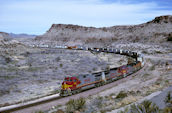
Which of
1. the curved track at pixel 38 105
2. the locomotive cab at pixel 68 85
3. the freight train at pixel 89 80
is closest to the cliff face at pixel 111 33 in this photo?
the freight train at pixel 89 80

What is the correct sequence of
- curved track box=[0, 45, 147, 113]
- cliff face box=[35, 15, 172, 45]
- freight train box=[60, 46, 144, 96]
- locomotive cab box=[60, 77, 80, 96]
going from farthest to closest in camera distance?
1. cliff face box=[35, 15, 172, 45]
2. freight train box=[60, 46, 144, 96]
3. locomotive cab box=[60, 77, 80, 96]
4. curved track box=[0, 45, 147, 113]

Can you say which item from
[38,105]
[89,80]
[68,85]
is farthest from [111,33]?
[38,105]

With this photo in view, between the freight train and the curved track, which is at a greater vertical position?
the freight train

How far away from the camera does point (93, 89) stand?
24047mm

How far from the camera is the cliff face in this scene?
112 metres

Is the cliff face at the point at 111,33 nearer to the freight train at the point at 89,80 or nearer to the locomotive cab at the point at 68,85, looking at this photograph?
the freight train at the point at 89,80

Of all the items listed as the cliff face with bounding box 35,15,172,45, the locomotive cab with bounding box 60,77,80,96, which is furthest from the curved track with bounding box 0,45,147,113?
the cliff face with bounding box 35,15,172,45

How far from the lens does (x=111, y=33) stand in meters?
143

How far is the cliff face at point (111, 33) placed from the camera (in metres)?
112

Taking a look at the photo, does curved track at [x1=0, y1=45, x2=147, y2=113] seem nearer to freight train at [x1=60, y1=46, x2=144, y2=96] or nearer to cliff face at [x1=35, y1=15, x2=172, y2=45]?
freight train at [x1=60, y1=46, x2=144, y2=96]

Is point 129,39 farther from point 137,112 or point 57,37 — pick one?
point 137,112

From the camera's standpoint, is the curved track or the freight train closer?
the curved track

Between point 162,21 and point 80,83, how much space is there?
114m

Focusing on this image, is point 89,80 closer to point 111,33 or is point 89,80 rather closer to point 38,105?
point 38,105
